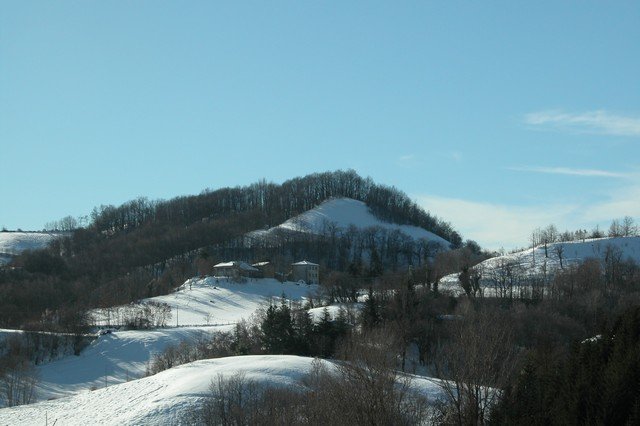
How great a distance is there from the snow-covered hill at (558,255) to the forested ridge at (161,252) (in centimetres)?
1847

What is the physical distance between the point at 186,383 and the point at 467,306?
126 feet

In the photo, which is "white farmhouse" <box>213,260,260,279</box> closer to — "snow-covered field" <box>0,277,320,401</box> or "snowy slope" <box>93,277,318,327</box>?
"snowy slope" <box>93,277,318,327</box>

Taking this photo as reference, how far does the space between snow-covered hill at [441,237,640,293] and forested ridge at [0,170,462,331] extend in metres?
18.5

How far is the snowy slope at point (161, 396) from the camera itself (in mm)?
43000

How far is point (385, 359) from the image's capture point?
112 ft

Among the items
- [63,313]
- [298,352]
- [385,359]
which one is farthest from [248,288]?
[385,359]

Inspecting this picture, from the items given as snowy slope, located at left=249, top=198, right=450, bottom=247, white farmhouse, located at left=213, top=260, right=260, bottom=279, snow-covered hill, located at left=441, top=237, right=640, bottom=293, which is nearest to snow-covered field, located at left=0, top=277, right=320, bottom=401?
white farmhouse, located at left=213, top=260, right=260, bottom=279

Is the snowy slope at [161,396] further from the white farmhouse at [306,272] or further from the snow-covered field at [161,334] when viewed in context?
the white farmhouse at [306,272]

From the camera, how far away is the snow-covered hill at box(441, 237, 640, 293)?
114312mm

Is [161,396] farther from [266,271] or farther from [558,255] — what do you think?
[558,255]

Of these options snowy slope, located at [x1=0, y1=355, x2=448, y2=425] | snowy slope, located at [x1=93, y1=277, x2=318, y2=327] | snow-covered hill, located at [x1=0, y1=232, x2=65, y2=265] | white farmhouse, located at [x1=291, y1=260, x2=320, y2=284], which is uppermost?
snow-covered hill, located at [x1=0, y1=232, x2=65, y2=265]

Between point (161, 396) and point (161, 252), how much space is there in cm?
11102

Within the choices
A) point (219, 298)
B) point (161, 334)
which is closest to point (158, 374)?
point (161, 334)

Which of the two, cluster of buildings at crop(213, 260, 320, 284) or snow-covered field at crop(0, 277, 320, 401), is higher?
cluster of buildings at crop(213, 260, 320, 284)
